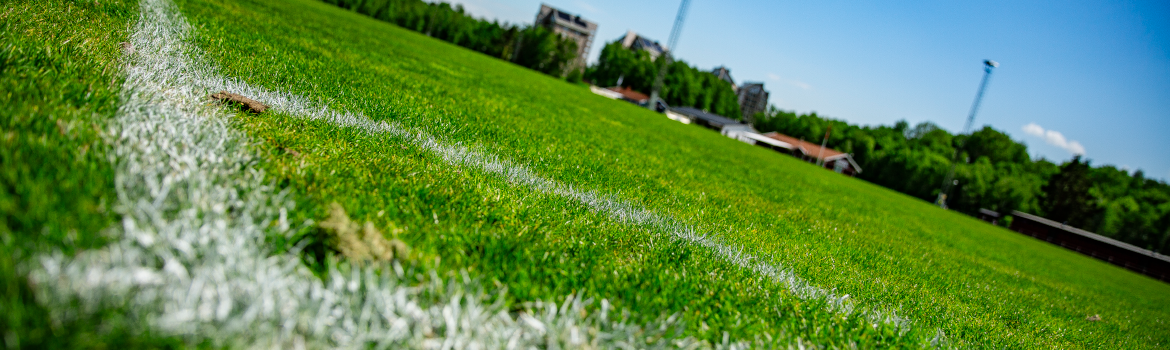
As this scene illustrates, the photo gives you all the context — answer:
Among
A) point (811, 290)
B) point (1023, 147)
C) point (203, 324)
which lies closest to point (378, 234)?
point (203, 324)

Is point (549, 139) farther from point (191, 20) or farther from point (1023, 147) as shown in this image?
point (1023, 147)

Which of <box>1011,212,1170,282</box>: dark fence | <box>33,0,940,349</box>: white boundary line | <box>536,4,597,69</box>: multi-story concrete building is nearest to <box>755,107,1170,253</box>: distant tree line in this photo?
<box>1011,212,1170,282</box>: dark fence

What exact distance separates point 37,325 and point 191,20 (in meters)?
6.63

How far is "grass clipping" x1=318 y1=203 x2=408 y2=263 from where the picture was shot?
174 cm

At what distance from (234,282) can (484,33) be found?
75502 mm

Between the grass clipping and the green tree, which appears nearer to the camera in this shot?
the grass clipping

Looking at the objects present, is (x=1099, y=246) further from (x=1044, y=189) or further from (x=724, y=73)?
(x=724, y=73)

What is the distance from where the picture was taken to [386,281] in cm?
160

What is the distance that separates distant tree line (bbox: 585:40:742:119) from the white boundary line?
294 ft

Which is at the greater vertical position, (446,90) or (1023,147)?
(1023,147)

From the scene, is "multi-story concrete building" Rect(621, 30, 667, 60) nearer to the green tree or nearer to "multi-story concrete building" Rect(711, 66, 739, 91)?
"multi-story concrete building" Rect(711, 66, 739, 91)

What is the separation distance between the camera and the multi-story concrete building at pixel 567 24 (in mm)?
109188

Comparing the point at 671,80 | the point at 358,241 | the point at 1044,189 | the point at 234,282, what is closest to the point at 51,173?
the point at 234,282

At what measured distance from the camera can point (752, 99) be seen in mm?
125750
